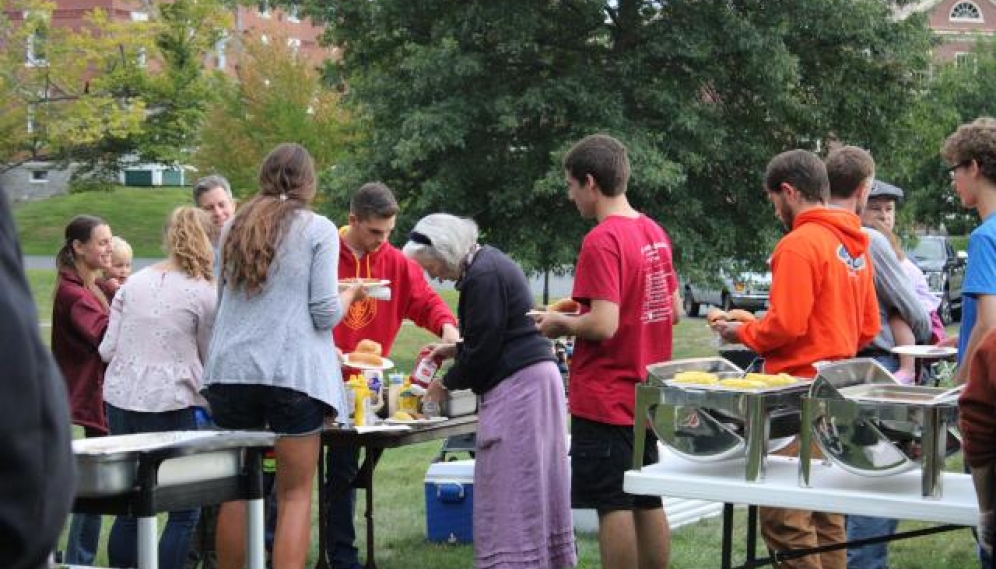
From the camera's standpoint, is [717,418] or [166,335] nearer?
[717,418]

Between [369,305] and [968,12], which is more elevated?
[968,12]

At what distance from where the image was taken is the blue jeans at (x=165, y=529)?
6.00 m

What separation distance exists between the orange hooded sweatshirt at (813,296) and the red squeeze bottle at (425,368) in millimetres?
1600

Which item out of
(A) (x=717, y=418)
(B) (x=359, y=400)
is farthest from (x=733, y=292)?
(A) (x=717, y=418)

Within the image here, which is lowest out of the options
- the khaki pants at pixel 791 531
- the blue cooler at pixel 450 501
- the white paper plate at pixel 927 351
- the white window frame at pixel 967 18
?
the blue cooler at pixel 450 501

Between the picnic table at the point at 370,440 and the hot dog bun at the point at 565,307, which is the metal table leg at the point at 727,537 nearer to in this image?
the hot dog bun at the point at 565,307

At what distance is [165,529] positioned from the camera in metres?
6.21

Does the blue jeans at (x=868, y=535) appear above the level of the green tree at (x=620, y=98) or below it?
below

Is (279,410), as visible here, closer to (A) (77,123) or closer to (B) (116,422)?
(B) (116,422)

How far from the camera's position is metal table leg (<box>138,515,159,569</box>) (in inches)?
161

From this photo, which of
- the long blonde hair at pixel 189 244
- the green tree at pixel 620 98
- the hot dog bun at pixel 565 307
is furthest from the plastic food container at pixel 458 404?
the green tree at pixel 620 98

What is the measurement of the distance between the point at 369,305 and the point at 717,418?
2.67m

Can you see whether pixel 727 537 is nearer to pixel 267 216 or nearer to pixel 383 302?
pixel 267 216

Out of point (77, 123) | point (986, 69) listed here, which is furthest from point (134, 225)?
point (986, 69)
